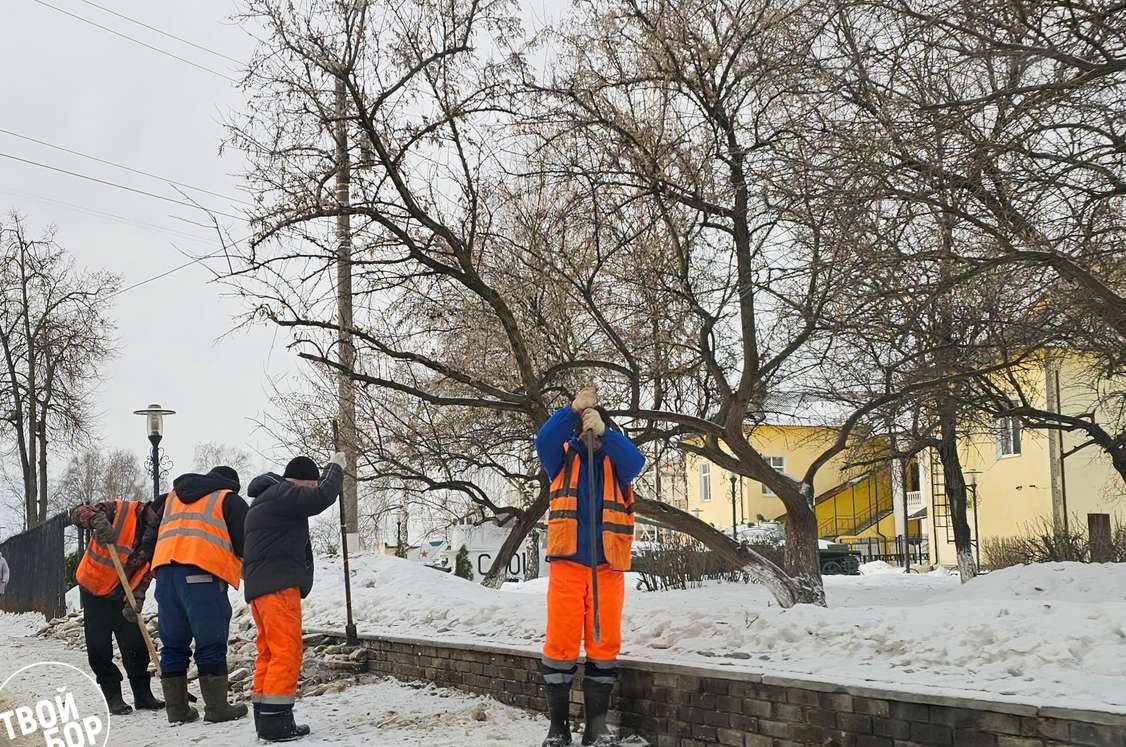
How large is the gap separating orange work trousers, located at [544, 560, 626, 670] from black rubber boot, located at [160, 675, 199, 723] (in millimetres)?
3357

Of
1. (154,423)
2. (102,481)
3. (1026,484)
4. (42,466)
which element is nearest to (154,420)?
(154,423)

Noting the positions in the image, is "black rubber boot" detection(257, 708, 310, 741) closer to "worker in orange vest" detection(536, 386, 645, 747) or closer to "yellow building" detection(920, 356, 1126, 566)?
"worker in orange vest" detection(536, 386, 645, 747)

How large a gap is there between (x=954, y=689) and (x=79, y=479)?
246 feet

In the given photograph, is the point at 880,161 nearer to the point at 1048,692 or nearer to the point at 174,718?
the point at 1048,692

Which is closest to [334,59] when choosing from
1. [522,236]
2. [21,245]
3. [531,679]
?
[522,236]

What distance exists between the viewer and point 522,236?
11.5 meters

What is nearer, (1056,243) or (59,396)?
(1056,243)

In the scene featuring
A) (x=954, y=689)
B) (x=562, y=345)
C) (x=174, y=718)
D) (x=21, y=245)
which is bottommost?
(x=174, y=718)

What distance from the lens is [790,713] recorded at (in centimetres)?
549

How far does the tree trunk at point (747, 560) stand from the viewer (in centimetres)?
1020

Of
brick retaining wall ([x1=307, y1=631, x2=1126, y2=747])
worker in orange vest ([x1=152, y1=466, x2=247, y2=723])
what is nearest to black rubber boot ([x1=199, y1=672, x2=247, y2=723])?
worker in orange vest ([x1=152, y1=466, x2=247, y2=723])

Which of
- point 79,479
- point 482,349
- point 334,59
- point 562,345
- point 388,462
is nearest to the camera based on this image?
point 334,59

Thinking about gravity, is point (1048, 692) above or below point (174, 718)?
above

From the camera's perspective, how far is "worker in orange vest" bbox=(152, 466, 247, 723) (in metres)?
8.13
